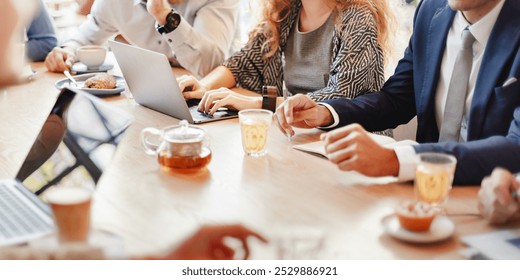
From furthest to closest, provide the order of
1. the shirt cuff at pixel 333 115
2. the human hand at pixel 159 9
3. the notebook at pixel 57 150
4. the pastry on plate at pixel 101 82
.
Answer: the human hand at pixel 159 9, the pastry on plate at pixel 101 82, the shirt cuff at pixel 333 115, the notebook at pixel 57 150

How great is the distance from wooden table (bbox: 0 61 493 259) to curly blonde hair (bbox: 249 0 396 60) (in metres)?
0.61

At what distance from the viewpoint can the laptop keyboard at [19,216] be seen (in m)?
1.00

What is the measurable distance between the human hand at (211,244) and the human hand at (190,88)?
82cm

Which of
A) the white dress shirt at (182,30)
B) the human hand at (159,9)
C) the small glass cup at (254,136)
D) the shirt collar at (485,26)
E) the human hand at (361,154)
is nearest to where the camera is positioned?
the human hand at (361,154)

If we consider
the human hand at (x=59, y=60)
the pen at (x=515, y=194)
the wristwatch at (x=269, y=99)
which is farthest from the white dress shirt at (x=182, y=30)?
the pen at (x=515, y=194)

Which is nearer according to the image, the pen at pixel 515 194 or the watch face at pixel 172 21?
the pen at pixel 515 194

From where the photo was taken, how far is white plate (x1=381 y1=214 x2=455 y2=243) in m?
0.91

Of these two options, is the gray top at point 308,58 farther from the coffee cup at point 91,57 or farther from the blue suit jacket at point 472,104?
the coffee cup at point 91,57

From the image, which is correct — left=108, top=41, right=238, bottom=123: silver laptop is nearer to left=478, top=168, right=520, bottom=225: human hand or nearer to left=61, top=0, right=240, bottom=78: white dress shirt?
left=61, top=0, right=240, bottom=78: white dress shirt

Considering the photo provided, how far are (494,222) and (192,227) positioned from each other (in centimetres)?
46

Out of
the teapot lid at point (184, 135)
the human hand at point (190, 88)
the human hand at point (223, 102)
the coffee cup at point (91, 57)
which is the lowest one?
the coffee cup at point (91, 57)

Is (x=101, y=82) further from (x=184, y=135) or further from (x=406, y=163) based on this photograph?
(x=406, y=163)
